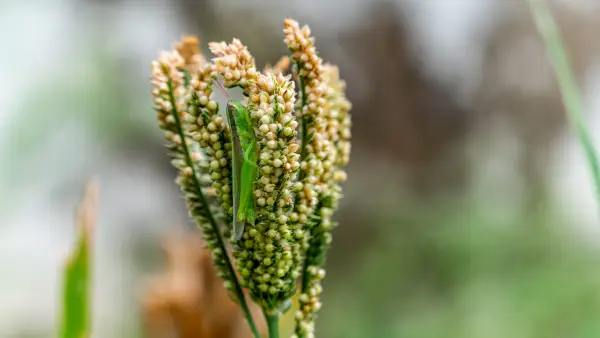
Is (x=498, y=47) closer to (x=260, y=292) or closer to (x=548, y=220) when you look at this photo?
(x=548, y=220)

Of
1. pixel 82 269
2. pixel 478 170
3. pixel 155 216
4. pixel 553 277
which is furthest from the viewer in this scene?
pixel 478 170

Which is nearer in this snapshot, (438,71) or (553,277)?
(553,277)

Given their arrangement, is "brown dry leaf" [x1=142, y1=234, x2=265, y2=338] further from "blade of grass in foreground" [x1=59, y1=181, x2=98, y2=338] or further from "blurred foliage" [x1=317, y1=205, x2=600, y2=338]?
"blurred foliage" [x1=317, y1=205, x2=600, y2=338]

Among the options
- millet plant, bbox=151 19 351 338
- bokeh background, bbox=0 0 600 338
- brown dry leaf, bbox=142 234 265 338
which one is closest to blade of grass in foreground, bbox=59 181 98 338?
millet plant, bbox=151 19 351 338

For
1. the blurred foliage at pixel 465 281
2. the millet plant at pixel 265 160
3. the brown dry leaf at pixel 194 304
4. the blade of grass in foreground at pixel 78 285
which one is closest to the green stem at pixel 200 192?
the millet plant at pixel 265 160

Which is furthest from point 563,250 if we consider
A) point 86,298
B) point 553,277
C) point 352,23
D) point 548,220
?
point 86,298

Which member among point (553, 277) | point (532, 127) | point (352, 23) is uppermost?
point (352, 23)

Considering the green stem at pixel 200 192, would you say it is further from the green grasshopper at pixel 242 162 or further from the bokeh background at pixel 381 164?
the bokeh background at pixel 381 164
